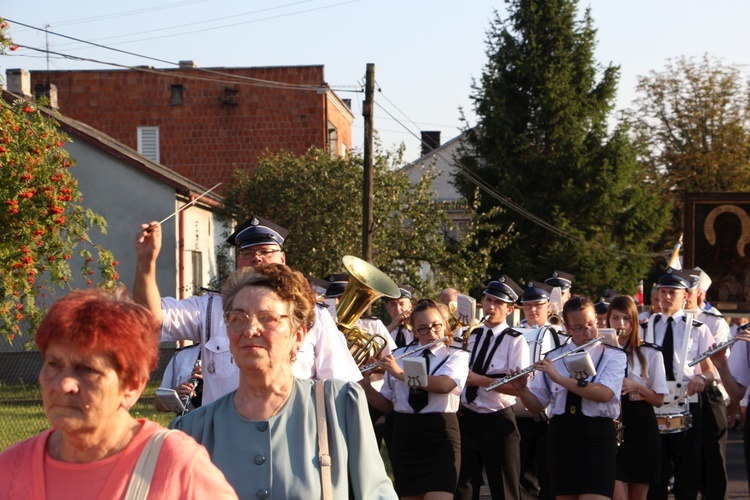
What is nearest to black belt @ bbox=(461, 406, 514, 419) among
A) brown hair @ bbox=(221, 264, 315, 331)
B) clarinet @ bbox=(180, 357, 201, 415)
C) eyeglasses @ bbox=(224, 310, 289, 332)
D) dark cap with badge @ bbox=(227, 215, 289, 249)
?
clarinet @ bbox=(180, 357, 201, 415)

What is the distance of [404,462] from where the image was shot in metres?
9.08

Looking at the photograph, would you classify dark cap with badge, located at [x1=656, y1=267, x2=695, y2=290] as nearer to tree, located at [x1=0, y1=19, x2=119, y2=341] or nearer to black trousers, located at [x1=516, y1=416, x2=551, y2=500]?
black trousers, located at [x1=516, y1=416, x2=551, y2=500]

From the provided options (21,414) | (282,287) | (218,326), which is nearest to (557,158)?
(21,414)

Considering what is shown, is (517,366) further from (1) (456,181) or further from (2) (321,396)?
(1) (456,181)

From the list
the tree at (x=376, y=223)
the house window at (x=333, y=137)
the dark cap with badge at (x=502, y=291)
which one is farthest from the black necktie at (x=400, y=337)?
the house window at (x=333, y=137)

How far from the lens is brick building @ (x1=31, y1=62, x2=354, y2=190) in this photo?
41.6 m

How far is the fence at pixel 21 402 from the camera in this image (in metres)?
14.0

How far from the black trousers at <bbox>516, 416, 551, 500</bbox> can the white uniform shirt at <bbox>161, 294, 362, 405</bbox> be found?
5154 mm

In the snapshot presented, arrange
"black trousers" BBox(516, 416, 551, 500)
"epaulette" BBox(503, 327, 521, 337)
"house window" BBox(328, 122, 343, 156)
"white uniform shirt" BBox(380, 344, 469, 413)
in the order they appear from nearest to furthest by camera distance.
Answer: "white uniform shirt" BBox(380, 344, 469, 413), "epaulette" BBox(503, 327, 521, 337), "black trousers" BBox(516, 416, 551, 500), "house window" BBox(328, 122, 343, 156)

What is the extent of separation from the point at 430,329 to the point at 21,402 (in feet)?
27.8

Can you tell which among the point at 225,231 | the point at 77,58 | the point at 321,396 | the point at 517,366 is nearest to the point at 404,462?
the point at 517,366

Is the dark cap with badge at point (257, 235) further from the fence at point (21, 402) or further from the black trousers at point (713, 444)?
the fence at point (21, 402)

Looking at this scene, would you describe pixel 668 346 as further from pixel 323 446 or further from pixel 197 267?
pixel 197 267

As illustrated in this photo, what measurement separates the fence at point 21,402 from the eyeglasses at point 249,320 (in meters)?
9.80
